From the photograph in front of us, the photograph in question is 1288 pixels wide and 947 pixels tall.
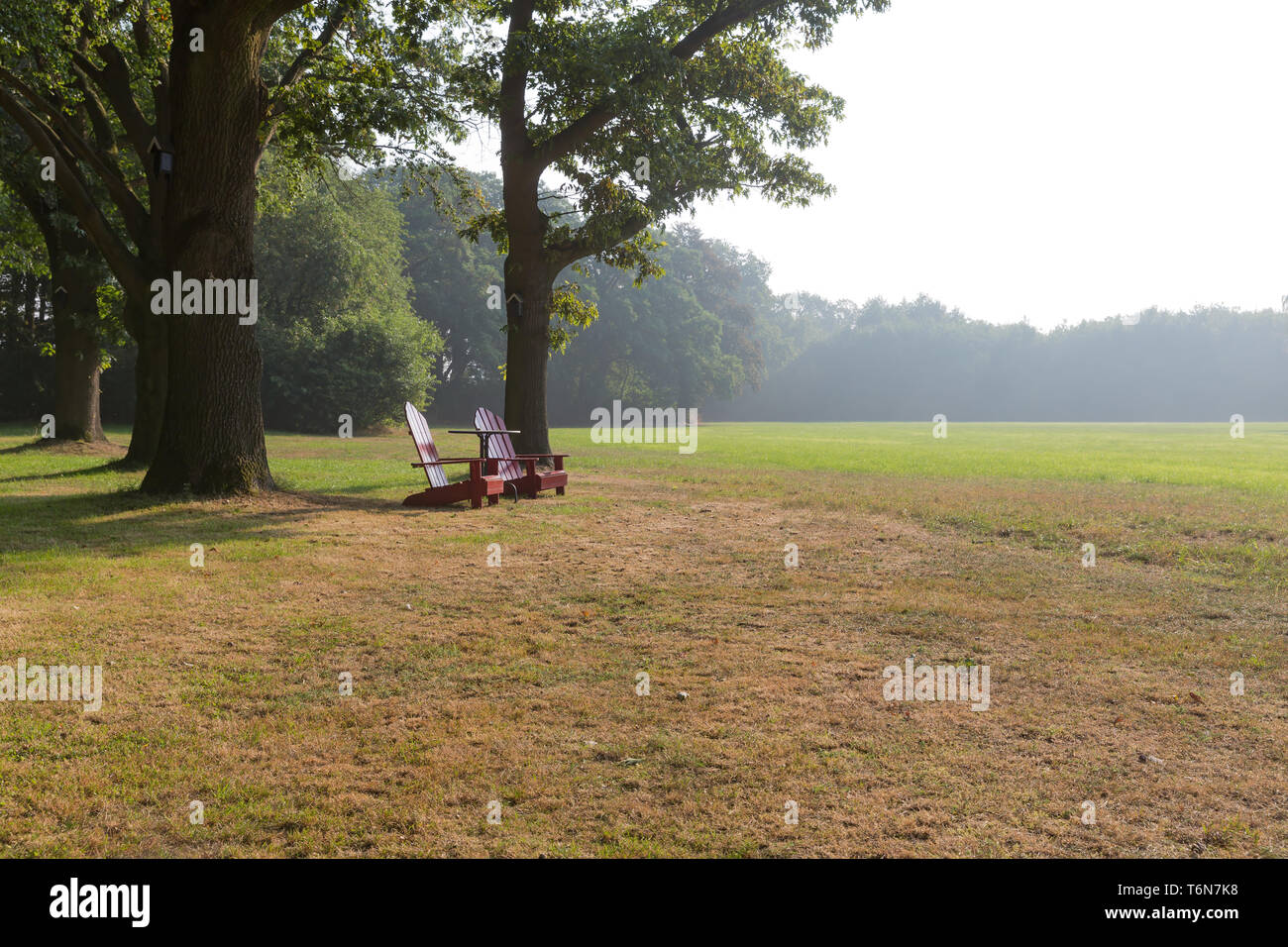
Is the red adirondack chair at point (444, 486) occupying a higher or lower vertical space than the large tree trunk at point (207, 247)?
lower

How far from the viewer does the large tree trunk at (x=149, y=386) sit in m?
14.7

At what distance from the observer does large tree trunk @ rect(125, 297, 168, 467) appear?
1466 cm

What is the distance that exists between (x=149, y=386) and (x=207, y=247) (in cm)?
586

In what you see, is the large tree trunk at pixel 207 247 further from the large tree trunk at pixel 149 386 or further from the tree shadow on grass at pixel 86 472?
the large tree trunk at pixel 149 386

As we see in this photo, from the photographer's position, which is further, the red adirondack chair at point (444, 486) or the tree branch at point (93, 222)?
the tree branch at point (93, 222)

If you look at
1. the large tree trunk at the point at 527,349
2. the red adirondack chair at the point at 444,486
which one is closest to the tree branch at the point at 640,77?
the large tree trunk at the point at 527,349

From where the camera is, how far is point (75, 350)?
19453 mm

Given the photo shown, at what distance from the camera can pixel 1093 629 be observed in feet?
19.1

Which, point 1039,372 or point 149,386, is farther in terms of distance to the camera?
point 1039,372

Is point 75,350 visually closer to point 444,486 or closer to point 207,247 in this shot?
point 207,247

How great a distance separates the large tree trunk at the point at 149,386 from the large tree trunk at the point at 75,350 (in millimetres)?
5337

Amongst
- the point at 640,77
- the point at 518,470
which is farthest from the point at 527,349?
the point at 640,77

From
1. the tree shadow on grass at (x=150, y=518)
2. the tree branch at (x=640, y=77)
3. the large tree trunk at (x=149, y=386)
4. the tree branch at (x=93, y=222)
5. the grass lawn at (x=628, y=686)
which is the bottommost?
the grass lawn at (x=628, y=686)

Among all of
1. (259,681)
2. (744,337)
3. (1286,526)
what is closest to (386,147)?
(259,681)
